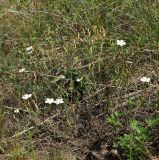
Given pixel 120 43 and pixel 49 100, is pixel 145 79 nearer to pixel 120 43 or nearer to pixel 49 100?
pixel 120 43

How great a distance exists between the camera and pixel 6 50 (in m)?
3.92

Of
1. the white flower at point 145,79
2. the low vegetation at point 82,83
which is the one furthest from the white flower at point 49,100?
the white flower at point 145,79

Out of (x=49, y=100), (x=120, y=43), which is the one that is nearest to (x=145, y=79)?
(x=120, y=43)

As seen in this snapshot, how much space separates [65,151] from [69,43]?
113 cm

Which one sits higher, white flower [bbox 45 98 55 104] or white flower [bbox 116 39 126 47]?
white flower [bbox 116 39 126 47]

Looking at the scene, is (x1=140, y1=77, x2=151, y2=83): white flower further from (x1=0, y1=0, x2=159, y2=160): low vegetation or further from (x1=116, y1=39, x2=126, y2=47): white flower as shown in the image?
(x1=116, y1=39, x2=126, y2=47): white flower

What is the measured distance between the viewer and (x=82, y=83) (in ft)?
10.2

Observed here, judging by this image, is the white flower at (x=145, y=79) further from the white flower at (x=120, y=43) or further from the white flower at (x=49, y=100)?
the white flower at (x=49, y=100)

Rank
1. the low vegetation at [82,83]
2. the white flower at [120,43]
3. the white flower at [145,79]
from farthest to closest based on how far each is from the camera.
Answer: the white flower at [120,43]
the white flower at [145,79]
the low vegetation at [82,83]

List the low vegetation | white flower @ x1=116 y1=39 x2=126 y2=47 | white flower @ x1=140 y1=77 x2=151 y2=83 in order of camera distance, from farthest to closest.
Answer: white flower @ x1=116 y1=39 x2=126 y2=47
white flower @ x1=140 y1=77 x2=151 y2=83
the low vegetation

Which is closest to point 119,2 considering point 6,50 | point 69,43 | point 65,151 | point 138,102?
point 69,43

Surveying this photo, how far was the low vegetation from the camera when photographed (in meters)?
2.71

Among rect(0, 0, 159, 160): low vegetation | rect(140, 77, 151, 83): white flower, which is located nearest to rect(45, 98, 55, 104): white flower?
rect(0, 0, 159, 160): low vegetation

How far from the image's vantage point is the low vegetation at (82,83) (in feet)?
8.87
